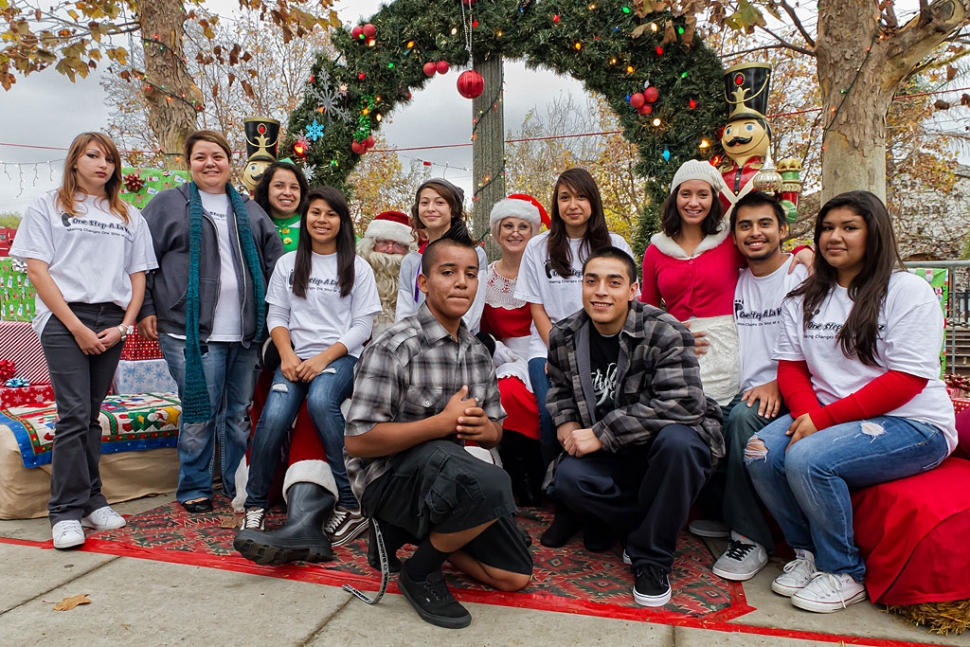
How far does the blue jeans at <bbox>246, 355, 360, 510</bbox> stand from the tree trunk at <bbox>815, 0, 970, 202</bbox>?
4.37m

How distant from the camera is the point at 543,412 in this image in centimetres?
340

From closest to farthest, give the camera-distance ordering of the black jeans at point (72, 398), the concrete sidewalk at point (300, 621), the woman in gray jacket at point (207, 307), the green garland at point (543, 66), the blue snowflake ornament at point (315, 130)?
the concrete sidewalk at point (300, 621)
the black jeans at point (72, 398)
the woman in gray jacket at point (207, 307)
the green garland at point (543, 66)
the blue snowflake ornament at point (315, 130)

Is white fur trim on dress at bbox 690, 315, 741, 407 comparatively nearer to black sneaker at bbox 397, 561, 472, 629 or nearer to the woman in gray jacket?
black sneaker at bbox 397, 561, 472, 629

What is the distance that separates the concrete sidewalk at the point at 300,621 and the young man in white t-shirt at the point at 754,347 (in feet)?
0.85

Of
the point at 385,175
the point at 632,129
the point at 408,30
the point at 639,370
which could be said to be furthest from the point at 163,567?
the point at 385,175

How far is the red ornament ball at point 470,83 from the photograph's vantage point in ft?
17.1

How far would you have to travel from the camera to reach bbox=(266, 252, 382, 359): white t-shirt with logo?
11.1 ft

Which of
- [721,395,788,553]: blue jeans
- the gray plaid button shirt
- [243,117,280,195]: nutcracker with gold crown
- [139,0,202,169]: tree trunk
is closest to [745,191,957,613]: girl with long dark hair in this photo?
[721,395,788,553]: blue jeans

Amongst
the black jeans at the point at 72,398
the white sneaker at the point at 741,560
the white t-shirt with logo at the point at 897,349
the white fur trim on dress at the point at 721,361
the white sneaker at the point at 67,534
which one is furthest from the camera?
the white fur trim on dress at the point at 721,361

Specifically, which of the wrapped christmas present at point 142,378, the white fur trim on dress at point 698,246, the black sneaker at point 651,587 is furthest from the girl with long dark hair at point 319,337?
the wrapped christmas present at point 142,378

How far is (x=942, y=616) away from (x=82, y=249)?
3.86 metres

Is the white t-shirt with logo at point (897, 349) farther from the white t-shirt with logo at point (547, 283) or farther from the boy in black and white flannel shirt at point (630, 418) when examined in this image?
the white t-shirt with logo at point (547, 283)

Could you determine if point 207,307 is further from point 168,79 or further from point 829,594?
point 168,79

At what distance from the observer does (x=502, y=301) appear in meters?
3.97
